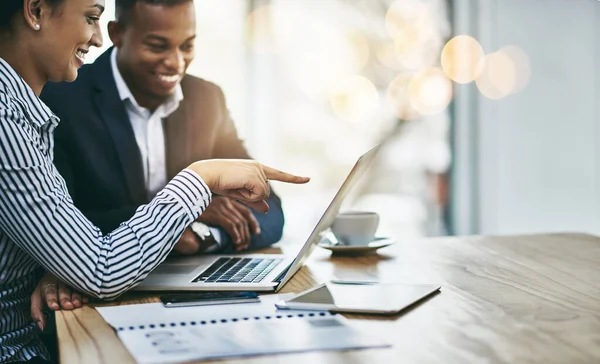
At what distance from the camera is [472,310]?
95 cm

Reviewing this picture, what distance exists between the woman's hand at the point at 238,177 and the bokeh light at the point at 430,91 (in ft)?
6.98

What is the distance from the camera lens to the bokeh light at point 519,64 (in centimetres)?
335

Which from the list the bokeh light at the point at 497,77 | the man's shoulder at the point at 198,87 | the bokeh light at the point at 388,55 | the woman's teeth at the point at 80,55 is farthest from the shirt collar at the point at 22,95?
the bokeh light at the point at 497,77

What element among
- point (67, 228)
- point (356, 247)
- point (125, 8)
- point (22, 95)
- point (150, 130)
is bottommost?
point (356, 247)

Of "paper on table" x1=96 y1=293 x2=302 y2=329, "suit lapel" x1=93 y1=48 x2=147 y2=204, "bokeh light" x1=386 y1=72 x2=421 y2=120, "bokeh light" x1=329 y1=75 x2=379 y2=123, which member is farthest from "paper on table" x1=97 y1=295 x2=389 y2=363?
"bokeh light" x1=386 y1=72 x2=421 y2=120

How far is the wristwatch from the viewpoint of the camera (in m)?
1.55

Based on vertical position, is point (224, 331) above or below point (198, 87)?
below

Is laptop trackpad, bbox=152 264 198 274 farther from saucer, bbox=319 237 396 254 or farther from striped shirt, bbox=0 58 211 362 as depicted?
saucer, bbox=319 237 396 254

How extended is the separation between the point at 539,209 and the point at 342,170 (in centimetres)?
105

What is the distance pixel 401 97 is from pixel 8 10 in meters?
2.35

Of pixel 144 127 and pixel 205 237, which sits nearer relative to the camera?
pixel 205 237

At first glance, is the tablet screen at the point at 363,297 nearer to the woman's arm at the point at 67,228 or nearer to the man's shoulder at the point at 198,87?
the woman's arm at the point at 67,228

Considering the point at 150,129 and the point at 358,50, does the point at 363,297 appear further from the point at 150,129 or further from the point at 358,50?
the point at 358,50

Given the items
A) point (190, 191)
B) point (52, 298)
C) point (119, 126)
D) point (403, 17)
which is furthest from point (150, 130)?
point (403, 17)
